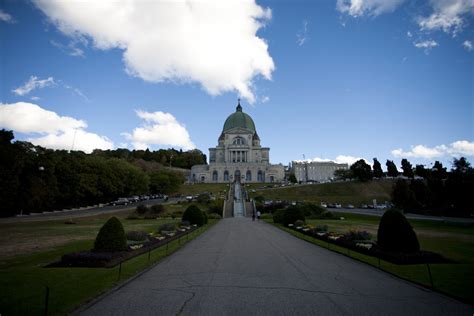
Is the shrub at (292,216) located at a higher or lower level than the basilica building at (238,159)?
lower

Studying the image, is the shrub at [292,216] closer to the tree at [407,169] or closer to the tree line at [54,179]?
the tree line at [54,179]

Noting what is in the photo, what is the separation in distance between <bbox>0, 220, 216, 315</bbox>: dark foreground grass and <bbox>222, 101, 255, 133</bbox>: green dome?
120 m

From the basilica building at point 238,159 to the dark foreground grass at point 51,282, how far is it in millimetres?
104927

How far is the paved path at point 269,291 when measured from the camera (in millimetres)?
7973

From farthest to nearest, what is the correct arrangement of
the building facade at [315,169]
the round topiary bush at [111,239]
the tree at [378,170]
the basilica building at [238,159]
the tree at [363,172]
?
1. the building facade at [315,169]
2. the basilica building at [238,159]
3. the tree at [378,170]
4. the tree at [363,172]
5. the round topiary bush at [111,239]

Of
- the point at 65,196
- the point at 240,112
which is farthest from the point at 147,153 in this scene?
the point at 65,196

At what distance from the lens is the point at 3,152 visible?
4250cm

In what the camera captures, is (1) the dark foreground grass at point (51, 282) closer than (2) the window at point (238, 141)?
Yes

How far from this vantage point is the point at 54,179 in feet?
171

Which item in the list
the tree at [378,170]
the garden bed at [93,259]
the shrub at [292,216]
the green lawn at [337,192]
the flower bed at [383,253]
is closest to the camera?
the garden bed at [93,259]

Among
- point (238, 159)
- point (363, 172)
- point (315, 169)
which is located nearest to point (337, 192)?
point (363, 172)

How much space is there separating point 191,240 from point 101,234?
27.2ft

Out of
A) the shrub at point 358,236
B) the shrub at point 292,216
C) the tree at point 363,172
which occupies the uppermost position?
the tree at point 363,172

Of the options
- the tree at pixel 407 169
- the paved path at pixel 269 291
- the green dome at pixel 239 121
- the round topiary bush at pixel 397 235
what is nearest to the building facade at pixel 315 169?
the green dome at pixel 239 121
